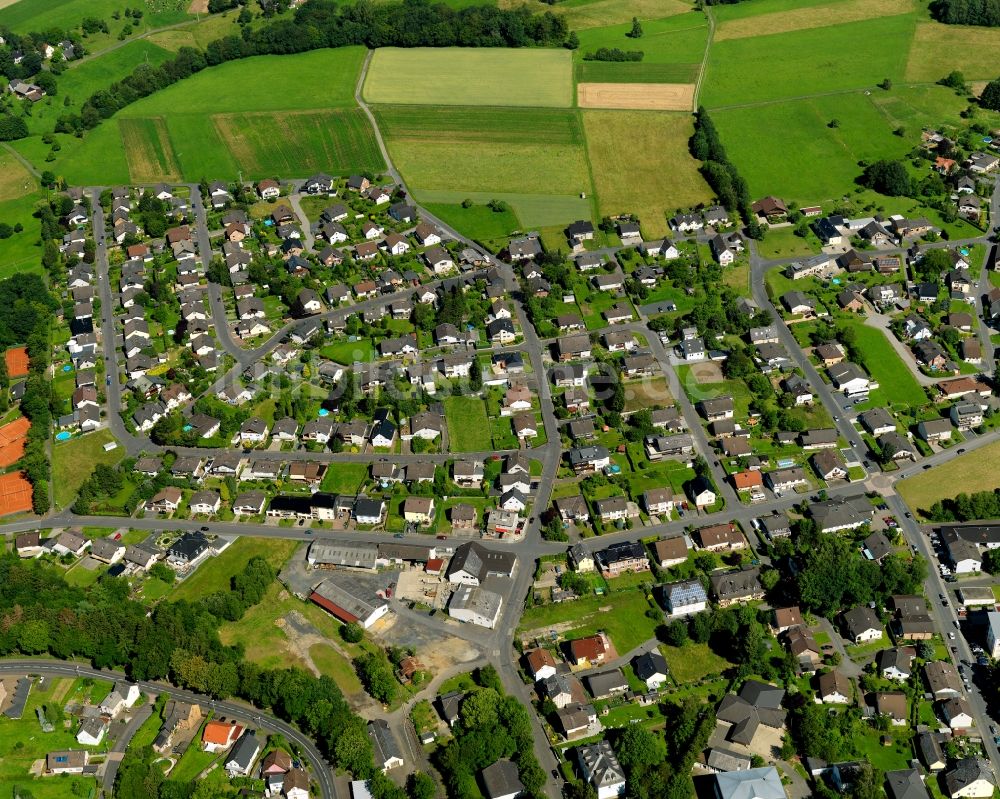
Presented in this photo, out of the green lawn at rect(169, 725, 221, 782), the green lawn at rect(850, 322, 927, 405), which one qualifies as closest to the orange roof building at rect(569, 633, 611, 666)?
the green lawn at rect(169, 725, 221, 782)

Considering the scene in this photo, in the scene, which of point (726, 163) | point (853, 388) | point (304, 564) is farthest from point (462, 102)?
point (304, 564)

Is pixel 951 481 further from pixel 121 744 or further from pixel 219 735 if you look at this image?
pixel 121 744

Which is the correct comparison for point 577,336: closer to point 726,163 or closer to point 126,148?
point 726,163

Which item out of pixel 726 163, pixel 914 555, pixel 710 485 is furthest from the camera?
pixel 726 163

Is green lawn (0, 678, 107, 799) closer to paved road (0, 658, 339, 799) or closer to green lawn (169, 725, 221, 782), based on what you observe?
paved road (0, 658, 339, 799)

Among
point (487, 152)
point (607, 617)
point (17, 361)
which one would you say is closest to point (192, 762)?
point (607, 617)

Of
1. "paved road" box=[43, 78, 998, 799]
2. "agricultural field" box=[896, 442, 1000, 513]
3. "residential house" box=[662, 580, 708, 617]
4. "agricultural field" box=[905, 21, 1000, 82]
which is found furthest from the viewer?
"agricultural field" box=[905, 21, 1000, 82]
